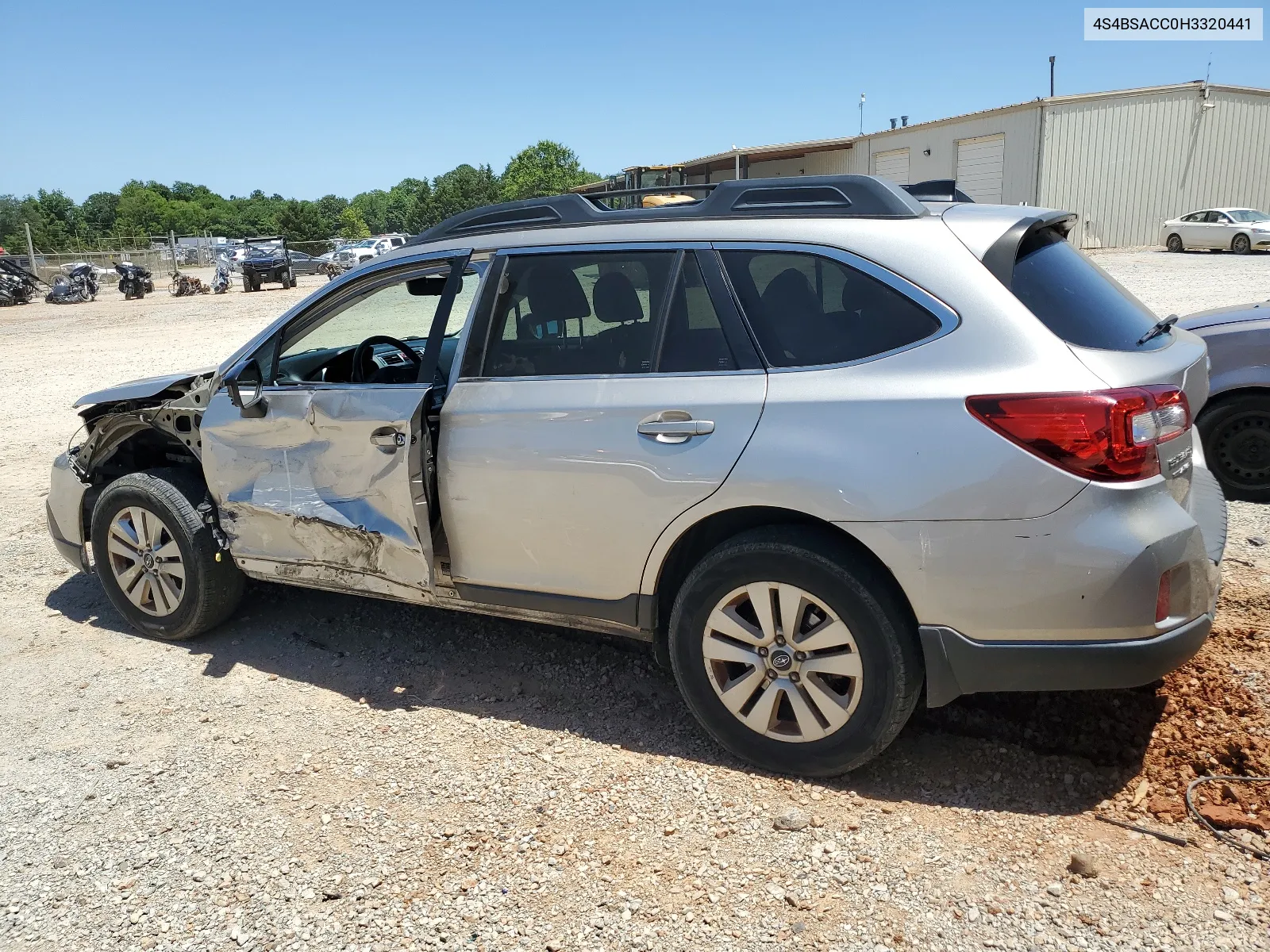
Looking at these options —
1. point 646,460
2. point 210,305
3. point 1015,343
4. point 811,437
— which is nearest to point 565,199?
point 646,460

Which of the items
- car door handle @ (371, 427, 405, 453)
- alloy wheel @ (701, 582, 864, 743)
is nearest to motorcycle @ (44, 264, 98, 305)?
car door handle @ (371, 427, 405, 453)

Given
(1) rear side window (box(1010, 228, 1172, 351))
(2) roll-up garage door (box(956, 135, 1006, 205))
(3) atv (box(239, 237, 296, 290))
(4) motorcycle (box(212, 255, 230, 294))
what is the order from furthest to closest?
(2) roll-up garage door (box(956, 135, 1006, 205)), (4) motorcycle (box(212, 255, 230, 294)), (3) atv (box(239, 237, 296, 290)), (1) rear side window (box(1010, 228, 1172, 351))

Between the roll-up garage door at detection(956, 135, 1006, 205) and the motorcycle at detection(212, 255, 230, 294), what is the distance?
→ 26823 mm

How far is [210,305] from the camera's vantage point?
91.1 ft

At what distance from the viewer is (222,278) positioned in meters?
35.3

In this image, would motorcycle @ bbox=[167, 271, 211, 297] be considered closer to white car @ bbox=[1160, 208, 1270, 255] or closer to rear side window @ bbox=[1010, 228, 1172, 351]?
white car @ bbox=[1160, 208, 1270, 255]

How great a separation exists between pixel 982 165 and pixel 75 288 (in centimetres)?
3186

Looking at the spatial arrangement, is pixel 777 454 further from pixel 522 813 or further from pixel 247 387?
pixel 247 387

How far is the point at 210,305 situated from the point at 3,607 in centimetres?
2488

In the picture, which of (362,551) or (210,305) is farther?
(210,305)

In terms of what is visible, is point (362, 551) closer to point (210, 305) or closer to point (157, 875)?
point (157, 875)

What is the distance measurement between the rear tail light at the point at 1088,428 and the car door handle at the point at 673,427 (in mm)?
871

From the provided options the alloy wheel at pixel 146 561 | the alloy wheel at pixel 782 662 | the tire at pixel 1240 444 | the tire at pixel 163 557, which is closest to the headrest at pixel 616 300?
the alloy wheel at pixel 782 662

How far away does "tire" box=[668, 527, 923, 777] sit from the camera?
2951 mm
